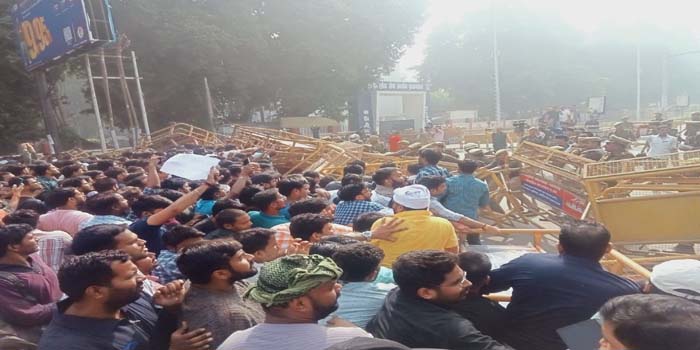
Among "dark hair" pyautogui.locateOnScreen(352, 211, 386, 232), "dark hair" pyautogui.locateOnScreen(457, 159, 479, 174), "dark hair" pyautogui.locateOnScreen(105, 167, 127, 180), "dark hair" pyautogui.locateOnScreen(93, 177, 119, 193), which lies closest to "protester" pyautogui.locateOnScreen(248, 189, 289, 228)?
"dark hair" pyautogui.locateOnScreen(352, 211, 386, 232)

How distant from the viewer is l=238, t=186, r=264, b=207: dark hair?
490cm

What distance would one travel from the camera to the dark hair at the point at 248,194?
16.1ft

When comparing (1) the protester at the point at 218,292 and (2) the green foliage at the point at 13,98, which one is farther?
(2) the green foliage at the point at 13,98

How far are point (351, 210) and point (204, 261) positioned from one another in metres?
2.46

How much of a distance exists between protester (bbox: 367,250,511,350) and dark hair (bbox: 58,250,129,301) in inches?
45.9

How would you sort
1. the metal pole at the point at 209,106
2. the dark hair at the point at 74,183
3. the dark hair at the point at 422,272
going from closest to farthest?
the dark hair at the point at 422,272
the dark hair at the point at 74,183
the metal pole at the point at 209,106

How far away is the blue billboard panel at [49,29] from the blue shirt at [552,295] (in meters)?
13.4

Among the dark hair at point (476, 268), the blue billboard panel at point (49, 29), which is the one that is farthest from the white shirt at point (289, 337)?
the blue billboard panel at point (49, 29)

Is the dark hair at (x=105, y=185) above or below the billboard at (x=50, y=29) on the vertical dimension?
below

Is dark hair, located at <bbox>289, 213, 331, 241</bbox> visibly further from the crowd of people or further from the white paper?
the white paper

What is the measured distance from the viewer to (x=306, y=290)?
193 centimetres

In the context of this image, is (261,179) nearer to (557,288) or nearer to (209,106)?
(557,288)

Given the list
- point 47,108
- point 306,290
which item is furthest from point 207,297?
point 47,108

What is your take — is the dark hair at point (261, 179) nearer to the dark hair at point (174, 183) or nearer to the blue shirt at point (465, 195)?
the dark hair at point (174, 183)
